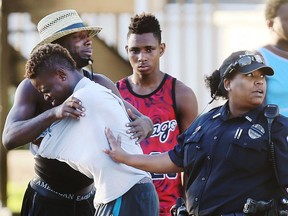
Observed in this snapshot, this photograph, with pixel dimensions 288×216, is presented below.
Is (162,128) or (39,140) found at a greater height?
(39,140)

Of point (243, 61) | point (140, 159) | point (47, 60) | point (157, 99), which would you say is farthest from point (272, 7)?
point (47, 60)

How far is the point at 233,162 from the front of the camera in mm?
4941

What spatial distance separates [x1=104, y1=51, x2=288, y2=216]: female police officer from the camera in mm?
4898

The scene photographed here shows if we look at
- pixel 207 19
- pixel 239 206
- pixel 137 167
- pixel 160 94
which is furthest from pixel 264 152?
pixel 207 19

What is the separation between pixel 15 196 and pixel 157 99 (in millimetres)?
6455

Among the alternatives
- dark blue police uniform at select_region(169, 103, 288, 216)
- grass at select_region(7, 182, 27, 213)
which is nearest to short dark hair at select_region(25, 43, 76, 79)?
dark blue police uniform at select_region(169, 103, 288, 216)

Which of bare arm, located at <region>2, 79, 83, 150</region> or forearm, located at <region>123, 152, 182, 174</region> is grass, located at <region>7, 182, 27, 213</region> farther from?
forearm, located at <region>123, 152, 182, 174</region>

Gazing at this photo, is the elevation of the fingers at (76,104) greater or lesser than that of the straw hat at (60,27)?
lesser

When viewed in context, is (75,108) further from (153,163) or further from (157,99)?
(157,99)

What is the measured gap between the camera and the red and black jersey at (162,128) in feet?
21.7

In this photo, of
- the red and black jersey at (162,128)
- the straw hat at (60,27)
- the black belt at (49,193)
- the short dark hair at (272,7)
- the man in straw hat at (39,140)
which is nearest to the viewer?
the man in straw hat at (39,140)

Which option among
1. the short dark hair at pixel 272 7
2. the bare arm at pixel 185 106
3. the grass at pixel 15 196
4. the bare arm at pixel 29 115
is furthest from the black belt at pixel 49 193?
the grass at pixel 15 196

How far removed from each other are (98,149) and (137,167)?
269 mm

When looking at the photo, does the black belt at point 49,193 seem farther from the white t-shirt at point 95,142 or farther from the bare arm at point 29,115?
the white t-shirt at point 95,142
